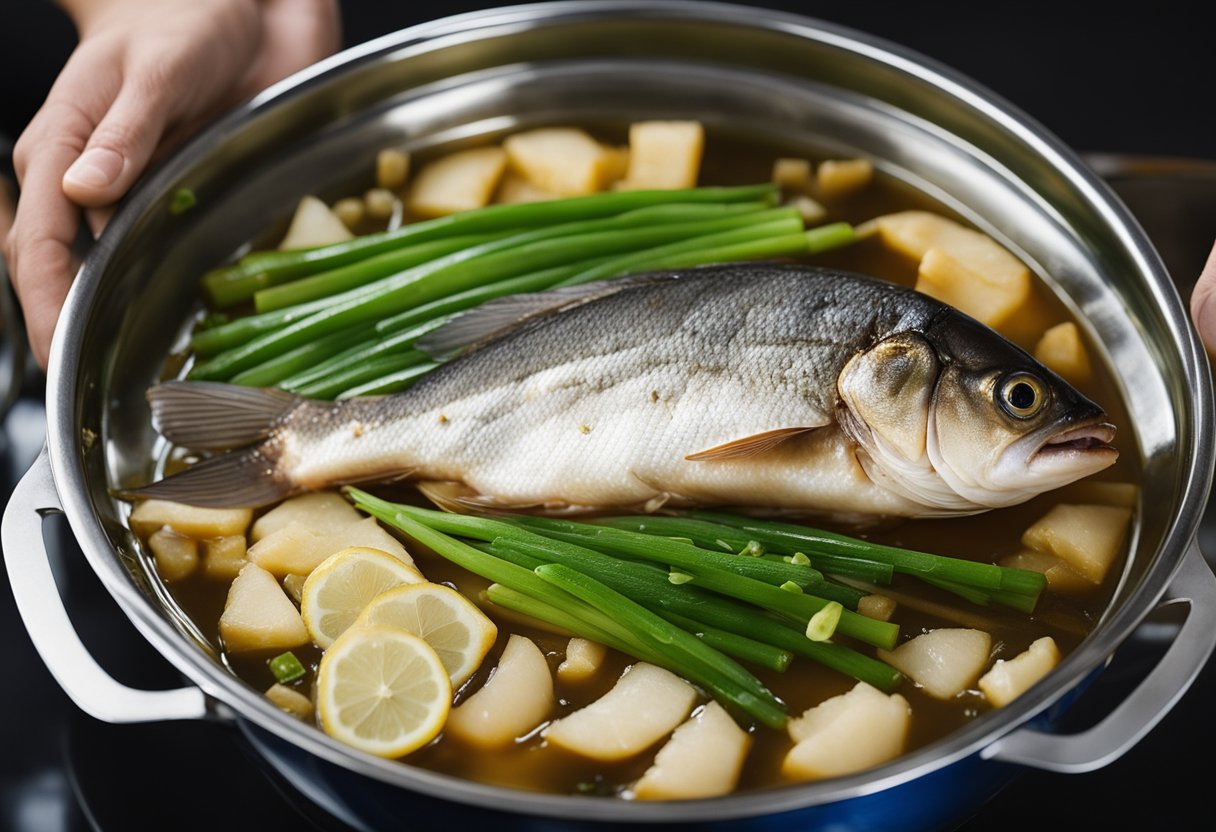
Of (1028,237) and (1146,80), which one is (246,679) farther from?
(1146,80)

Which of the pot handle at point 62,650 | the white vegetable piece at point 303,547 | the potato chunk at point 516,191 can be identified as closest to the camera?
the pot handle at point 62,650

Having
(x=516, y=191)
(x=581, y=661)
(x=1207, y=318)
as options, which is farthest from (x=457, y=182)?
(x=1207, y=318)

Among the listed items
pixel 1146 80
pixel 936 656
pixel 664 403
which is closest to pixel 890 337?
pixel 664 403

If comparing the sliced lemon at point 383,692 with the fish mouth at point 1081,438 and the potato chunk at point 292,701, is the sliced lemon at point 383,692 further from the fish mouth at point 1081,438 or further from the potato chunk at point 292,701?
the fish mouth at point 1081,438

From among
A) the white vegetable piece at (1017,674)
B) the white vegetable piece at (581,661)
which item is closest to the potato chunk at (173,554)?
the white vegetable piece at (581,661)

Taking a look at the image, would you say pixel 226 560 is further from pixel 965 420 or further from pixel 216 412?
pixel 965 420

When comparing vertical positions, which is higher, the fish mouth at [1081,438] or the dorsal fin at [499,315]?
the fish mouth at [1081,438]
